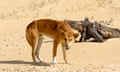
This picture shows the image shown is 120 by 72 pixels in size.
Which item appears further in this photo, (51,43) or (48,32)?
(51,43)

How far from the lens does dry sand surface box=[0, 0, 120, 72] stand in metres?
10.2

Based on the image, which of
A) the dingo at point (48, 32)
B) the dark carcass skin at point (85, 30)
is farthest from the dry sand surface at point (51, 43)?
the dark carcass skin at point (85, 30)

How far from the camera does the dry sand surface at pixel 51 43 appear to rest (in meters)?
10.2

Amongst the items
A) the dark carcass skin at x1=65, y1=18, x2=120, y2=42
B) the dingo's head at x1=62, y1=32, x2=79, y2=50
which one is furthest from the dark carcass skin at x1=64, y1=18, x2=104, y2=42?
the dingo's head at x1=62, y1=32, x2=79, y2=50

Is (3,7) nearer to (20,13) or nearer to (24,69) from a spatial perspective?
(20,13)

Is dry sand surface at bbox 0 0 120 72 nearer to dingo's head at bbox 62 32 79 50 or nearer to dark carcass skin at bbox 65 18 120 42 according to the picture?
dark carcass skin at bbox 65 18 120 42

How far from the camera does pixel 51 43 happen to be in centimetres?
1340

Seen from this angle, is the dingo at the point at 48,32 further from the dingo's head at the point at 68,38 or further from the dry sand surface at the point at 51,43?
the dry sand surface at the point at 51,43

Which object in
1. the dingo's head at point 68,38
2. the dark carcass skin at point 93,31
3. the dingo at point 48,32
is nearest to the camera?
the dingo's head at point 68,38

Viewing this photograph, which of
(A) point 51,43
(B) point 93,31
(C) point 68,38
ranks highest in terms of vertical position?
(C) point 68,38

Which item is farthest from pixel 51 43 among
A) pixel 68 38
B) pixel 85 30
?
pixel 68 38

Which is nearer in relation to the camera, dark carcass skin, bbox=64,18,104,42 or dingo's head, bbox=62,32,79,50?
dingo's head, bbox=62,32,79,50

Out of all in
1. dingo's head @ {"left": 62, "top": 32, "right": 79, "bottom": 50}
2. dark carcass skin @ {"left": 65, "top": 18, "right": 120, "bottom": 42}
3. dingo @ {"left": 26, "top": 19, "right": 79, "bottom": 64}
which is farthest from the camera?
dark carcass skin @ {"left": 65, "top": 18, "right": 120, "bottom": 42}

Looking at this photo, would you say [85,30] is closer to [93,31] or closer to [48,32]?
[93,31]
